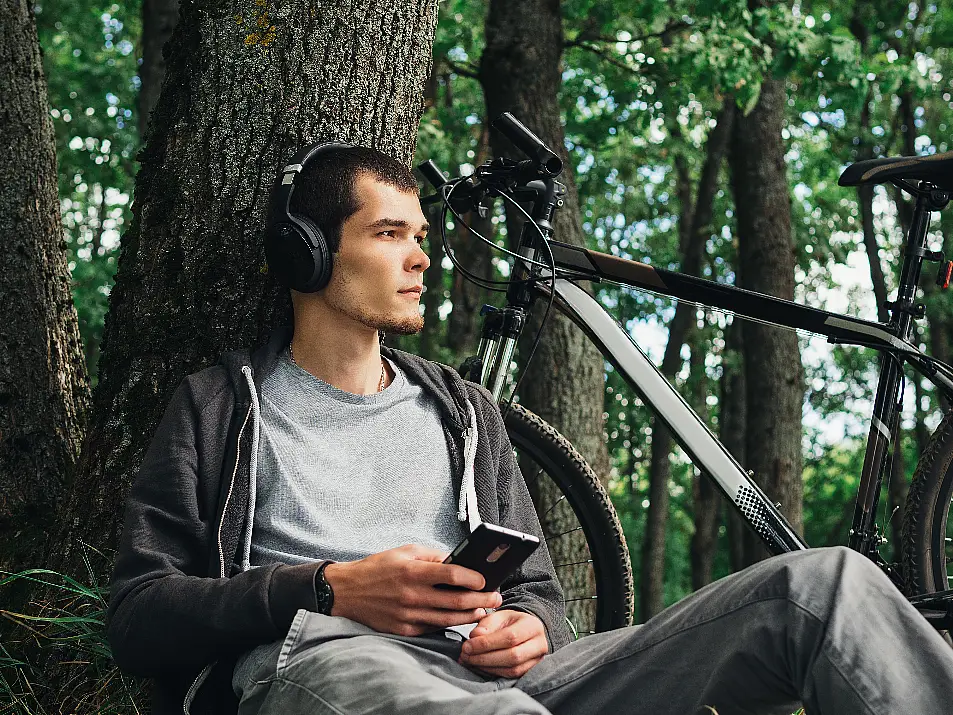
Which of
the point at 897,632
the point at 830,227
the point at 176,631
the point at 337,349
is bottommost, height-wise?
the point at 176,631

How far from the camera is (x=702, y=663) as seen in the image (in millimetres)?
1926

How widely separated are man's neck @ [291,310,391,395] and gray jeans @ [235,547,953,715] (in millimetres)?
647

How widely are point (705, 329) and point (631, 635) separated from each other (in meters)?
13.5

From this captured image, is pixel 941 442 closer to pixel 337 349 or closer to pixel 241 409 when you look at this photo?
pixel 337 349

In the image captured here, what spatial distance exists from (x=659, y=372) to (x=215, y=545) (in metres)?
1.70

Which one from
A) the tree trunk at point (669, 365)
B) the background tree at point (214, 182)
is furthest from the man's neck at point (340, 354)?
the tree trunk at point (669, 365)

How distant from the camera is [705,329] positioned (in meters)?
15.2

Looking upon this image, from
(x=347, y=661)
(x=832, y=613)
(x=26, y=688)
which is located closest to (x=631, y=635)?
(x=832, y=613)

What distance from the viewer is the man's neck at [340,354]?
244 cm

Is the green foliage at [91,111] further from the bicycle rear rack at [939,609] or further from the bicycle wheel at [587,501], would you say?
the bicycle rear rack at [939,609]

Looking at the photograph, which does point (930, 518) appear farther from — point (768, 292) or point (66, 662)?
point (768, 292)

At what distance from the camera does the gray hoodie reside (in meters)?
1.92

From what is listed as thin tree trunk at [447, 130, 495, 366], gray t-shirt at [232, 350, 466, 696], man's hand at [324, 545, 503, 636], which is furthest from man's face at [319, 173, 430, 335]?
thin tree trunk at [447, 130, 495, 366]

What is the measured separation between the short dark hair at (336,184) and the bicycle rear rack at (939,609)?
76.8 inches
